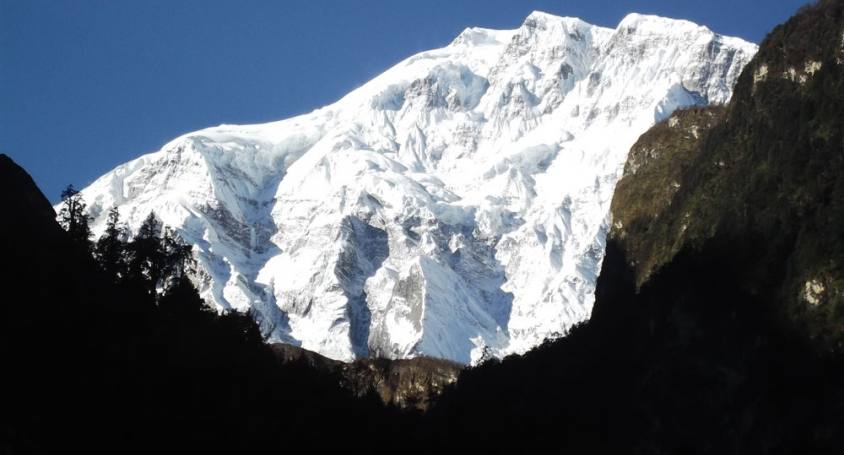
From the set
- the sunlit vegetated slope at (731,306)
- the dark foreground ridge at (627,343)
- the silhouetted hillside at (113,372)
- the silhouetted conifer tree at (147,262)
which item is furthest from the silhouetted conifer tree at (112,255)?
the sunlit vegetated slope at (731,306)

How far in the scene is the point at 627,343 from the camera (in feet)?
388

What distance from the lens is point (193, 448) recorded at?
266ft

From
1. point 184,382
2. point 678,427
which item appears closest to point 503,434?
point 678,427

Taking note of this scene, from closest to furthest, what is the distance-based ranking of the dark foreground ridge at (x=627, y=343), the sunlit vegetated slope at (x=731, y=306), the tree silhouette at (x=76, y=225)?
the dark foreground ridge at (x=627, y=343)
the sunlit vegetated slope at (x=731, y=306)
the tree silhouette at (x=76, y=225)

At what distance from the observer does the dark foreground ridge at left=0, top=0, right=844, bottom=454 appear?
79250 mm

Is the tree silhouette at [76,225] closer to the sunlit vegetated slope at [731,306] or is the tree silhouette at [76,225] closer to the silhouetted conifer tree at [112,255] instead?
the silhouetted conifer tree at [112,255]

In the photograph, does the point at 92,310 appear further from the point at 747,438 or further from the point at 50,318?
the point at 747,438

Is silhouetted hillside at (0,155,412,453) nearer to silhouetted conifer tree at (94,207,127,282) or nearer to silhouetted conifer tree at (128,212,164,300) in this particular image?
silhouetted conifer tree at (128,212,164,300)

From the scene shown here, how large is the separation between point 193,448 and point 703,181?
189 feet

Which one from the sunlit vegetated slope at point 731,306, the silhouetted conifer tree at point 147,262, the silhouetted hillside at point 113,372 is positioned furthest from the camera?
the silhouetted conifer tree at point 147,262

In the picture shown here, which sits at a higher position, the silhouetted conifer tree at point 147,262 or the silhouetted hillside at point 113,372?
the silhouetted conifer tree at point 147,262

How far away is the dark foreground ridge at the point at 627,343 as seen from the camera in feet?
260

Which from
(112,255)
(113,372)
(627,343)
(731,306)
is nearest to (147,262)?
(112,255)

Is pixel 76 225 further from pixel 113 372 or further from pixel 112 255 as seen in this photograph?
pixel 113 372
